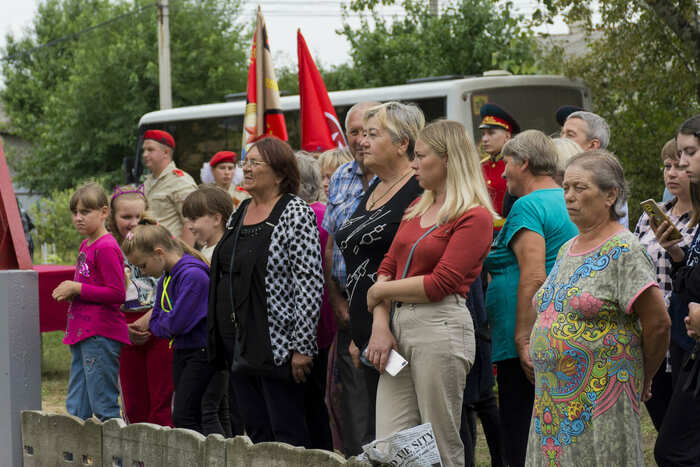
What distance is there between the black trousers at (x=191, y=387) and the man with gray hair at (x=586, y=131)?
8.28ft

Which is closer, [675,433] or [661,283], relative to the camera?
[675,433]

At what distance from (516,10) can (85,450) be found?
11.5 m

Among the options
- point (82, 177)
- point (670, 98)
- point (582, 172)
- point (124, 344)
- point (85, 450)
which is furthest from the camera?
point (82, 177)

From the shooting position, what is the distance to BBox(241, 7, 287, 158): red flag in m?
7.31

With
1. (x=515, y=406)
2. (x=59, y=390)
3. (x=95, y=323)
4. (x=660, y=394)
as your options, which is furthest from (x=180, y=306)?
(x=59, y=390)

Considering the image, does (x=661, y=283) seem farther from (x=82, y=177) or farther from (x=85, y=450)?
(x=82, y=177)

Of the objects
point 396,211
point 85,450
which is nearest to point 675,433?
point 396,211

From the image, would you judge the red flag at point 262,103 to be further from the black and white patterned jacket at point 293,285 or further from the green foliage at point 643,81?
the green foliage at point 643,81

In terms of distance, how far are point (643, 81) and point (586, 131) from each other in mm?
7583

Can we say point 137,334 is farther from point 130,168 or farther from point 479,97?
point 130,168

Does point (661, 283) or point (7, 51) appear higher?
point (7, 51)

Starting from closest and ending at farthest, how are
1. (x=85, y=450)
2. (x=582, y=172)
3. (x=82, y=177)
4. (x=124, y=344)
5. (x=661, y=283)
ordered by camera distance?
(x=582, y=172) → (x=85, y=450) → (x=661, y=283) → (x=124, y=344) → (x=82, y=177)

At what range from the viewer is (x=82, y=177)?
37156 mm

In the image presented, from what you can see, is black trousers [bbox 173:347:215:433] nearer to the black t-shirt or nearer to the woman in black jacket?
the black t-shirt
